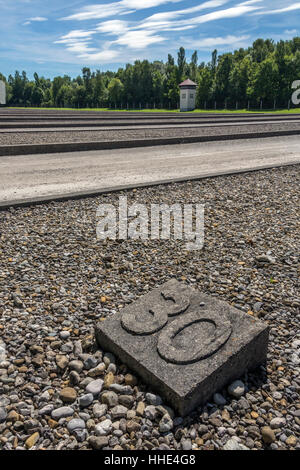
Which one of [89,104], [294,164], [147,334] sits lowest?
[147,334]

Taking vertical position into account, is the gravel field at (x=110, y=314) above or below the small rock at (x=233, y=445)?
above

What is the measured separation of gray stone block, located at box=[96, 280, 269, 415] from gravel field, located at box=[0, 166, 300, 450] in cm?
11

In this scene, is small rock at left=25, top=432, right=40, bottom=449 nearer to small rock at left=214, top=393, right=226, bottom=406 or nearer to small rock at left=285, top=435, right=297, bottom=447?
small rock at left=214, top=393, right=226, bottom=406

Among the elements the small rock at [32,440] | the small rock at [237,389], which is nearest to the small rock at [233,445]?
the small rock at [237,389]

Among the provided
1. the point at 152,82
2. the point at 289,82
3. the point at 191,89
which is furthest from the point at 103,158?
the point at 152,82

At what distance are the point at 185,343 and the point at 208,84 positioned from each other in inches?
2781

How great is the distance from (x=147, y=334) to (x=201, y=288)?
51.9 inches

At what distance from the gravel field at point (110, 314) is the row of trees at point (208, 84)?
62.2 m

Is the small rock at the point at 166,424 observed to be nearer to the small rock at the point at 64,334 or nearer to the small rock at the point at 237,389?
the small rock at the point at 237,389

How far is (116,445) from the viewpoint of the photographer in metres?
2.29

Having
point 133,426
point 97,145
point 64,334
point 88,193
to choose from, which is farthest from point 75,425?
point 97,145

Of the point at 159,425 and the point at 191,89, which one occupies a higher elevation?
the point at 191,89

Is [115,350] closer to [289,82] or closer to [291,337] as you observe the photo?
[291,337]

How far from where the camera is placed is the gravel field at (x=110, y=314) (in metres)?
2.38
